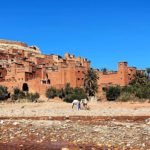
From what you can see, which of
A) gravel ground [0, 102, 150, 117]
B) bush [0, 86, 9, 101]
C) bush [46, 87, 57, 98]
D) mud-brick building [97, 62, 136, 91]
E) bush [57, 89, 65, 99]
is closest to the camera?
gravel ground [0, 102, 150, 117]

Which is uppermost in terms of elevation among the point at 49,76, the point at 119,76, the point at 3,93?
the point at 49,76

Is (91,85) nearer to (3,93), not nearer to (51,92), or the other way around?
(51,92)

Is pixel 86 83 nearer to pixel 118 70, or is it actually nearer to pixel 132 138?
pixel 118 70

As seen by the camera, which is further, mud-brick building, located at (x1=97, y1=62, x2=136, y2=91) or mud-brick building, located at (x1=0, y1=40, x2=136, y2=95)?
mud-brick building, located at (x1=97, y1=62, x2=136, y2=91)

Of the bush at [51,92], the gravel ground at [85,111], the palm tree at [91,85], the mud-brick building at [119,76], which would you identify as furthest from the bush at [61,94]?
the gravel ground at [85,111]

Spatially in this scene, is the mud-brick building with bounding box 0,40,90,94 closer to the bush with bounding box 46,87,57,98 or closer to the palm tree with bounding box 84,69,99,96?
the bush with bounding box 46,87,57,98

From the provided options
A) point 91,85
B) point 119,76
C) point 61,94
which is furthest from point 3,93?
point 119,76

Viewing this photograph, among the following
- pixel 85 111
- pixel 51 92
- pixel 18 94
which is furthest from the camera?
pixel 51 92

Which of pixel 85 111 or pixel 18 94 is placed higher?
pixel 18 94

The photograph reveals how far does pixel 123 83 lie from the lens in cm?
9806

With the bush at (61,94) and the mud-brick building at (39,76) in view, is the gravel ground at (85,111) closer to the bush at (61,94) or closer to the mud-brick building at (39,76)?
the bush at (61,94)

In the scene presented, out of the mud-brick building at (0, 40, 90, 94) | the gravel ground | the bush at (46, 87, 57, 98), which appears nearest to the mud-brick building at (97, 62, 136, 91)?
the mud-brick building at (0, 40, 90, 94)

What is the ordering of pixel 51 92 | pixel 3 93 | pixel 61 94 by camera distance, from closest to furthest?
pixel 3 93, pixel 61 94, pixel 51 92

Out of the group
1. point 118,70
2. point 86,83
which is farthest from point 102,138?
point 118,70
